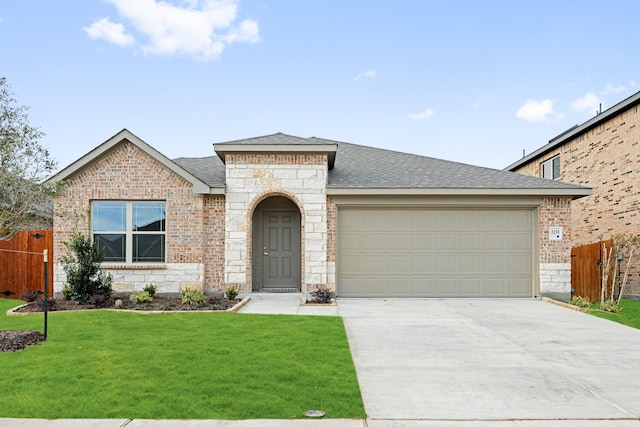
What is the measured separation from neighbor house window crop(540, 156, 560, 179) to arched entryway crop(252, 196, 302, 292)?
13088 mm

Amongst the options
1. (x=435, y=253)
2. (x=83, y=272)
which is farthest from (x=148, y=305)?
(x=435, y=253)

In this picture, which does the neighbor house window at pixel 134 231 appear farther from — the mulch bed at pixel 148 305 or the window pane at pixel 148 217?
the mulch bed at pixel 148 305

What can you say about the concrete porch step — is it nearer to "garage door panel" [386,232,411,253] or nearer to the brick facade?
"garage door panel" [386,232,411,253]

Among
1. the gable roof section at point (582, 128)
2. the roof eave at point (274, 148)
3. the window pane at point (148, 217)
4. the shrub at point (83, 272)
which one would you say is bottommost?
the shrub at point (83, 272)

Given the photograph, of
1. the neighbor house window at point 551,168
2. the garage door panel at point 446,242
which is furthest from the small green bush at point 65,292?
the neighbor house window at point 551,168

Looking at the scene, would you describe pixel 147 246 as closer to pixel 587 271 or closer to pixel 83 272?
pixel 83 272

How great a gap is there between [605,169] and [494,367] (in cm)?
1364

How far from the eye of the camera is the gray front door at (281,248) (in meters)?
14.4

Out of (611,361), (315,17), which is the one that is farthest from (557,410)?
(315,17)

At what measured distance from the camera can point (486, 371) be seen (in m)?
6.18

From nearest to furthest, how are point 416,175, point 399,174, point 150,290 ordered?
point 150,290 → point 416,175 → point 399,174

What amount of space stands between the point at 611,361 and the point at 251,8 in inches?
520

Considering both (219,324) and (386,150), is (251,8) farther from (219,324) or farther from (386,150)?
(219,324)

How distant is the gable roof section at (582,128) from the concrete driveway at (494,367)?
8.10 m
